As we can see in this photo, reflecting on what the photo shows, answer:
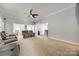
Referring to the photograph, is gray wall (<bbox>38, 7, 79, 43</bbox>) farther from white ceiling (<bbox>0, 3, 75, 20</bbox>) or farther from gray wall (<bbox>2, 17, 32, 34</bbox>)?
gray wall (<bbox>2, 17, 32, 34</bbox>)

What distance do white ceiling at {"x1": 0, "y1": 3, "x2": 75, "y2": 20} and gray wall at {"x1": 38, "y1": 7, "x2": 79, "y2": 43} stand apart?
0.12m

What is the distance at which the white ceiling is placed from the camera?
2.04 meters

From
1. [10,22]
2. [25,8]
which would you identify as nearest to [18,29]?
[10,22]

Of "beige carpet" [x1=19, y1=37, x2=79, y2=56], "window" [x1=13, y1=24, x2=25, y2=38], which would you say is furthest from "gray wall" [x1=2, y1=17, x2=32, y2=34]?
"beige carpet" [x1=19, y1=37, x2=79, y2=56]

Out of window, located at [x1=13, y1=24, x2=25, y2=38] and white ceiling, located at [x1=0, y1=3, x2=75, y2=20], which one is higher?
white ceiling, located at [x1=0, y1=3, x2=75, y2=20]

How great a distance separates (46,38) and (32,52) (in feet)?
1.17

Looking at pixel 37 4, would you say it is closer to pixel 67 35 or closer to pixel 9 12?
pixel 9 12

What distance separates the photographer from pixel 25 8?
2078 mm

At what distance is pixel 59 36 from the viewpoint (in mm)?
2109

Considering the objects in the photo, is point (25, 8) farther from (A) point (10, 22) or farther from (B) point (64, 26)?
(B) point (64, 26)

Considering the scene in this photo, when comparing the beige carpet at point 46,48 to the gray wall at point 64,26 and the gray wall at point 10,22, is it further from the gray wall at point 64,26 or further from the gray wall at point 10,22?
the gray wall at point 10,22

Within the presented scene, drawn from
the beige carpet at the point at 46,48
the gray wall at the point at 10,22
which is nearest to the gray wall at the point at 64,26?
the beige carpet at the point at 46,48

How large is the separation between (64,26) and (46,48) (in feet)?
1.66

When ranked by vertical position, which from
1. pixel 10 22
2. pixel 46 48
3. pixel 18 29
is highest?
pixel 10 22
